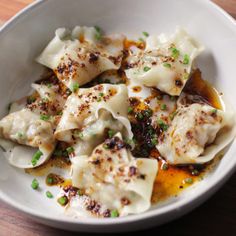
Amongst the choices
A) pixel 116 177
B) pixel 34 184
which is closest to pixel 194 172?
pixel 116 177

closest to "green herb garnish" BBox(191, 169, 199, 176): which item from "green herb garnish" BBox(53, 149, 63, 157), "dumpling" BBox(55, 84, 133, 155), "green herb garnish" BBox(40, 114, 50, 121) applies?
"dumpling" BBox(55, 84, 133, 155)

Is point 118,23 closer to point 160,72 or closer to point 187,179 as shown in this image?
point 160,72

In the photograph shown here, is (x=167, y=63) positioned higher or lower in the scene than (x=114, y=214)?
higher

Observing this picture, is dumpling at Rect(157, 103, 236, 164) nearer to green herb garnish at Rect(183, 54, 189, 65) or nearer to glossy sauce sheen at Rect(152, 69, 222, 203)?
glossy sauce sheen at Rect(152, 69, 222, 203)

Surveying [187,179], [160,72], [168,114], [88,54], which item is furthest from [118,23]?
[187,179]

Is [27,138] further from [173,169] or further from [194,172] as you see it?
[194,172]
